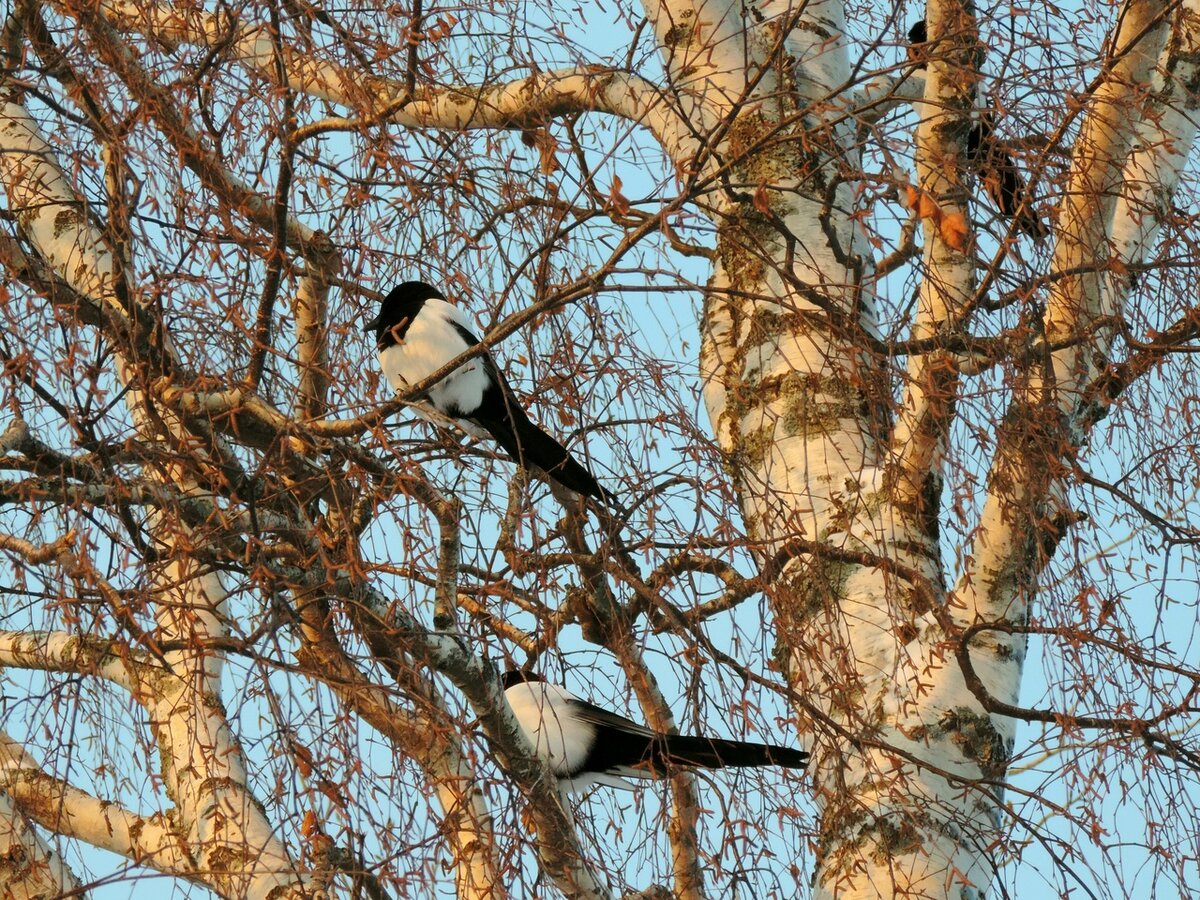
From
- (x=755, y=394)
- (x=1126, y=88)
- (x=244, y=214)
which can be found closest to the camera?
(x=244, y=214)

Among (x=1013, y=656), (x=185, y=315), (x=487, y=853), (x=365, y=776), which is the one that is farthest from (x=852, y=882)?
(x=185, y=315)

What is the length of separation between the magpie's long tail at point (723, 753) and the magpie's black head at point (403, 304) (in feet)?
4.03

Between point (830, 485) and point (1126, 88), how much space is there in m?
1.06

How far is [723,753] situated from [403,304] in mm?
1383

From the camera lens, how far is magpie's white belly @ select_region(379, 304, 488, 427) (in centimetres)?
356

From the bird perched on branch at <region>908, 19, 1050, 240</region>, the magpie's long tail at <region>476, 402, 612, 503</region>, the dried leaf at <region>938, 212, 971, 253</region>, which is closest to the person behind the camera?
the bird perched on branch at <region>908, 19, 1050, 240</region>

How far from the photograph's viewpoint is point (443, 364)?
3.47 metres

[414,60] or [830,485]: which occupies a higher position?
[414,60]

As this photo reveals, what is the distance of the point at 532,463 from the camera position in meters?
3.12

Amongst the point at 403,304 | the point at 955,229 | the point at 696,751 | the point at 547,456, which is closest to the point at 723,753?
the point at 696,751

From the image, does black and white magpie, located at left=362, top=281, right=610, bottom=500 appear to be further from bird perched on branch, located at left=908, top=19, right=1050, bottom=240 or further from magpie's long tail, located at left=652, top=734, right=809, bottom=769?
bird perched on branch, located at left=908, top=19, right=1050, bottom=240

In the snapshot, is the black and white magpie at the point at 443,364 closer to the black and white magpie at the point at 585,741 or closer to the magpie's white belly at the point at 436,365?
the magpie's white belly at the point at 436,365

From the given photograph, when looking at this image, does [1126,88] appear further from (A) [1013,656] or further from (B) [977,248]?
(A) [1013,656]

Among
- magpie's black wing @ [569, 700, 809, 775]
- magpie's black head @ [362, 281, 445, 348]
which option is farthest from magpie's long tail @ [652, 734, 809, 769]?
magpie's black head @ [362, 281, 445, 348]
